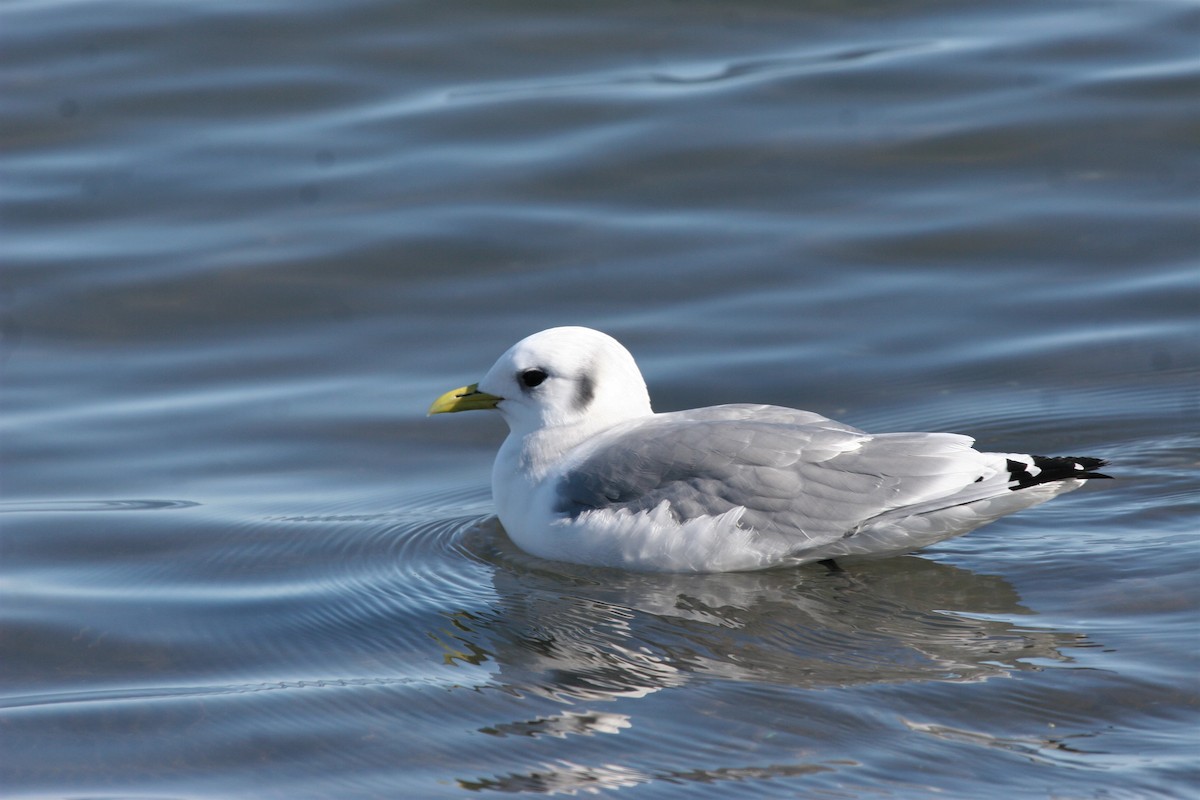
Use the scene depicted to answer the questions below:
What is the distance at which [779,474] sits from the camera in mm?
5898

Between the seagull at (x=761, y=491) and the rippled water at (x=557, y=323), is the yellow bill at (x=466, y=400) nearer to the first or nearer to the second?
the seagull at (x=761, y=491)

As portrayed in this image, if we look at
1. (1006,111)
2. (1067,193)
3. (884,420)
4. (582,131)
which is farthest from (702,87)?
(884,420)

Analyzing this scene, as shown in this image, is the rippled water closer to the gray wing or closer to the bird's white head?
the gray wing

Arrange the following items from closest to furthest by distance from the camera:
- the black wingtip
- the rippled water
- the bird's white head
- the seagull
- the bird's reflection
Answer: the rippled water
the bird's reflection
the black wingtip
the seagull
the bird's white head

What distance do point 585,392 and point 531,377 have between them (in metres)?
0.22

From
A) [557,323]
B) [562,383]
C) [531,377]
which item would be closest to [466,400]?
[531,377]

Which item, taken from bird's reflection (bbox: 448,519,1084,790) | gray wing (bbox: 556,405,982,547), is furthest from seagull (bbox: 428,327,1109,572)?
bird's reflection (bbox: 448,519,1084,790)

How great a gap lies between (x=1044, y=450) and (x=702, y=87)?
5581mm

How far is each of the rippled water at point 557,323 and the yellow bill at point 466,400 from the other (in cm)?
58

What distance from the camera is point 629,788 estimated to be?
4.45 m

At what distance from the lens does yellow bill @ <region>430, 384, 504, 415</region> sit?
6.51m

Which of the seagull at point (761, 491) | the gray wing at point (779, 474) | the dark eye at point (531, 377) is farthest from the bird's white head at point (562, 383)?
the gray wing at point (779, 474)

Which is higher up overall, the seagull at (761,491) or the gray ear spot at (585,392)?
the gray ear spot at (585,392)

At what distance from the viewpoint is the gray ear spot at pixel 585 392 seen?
6477 mm
